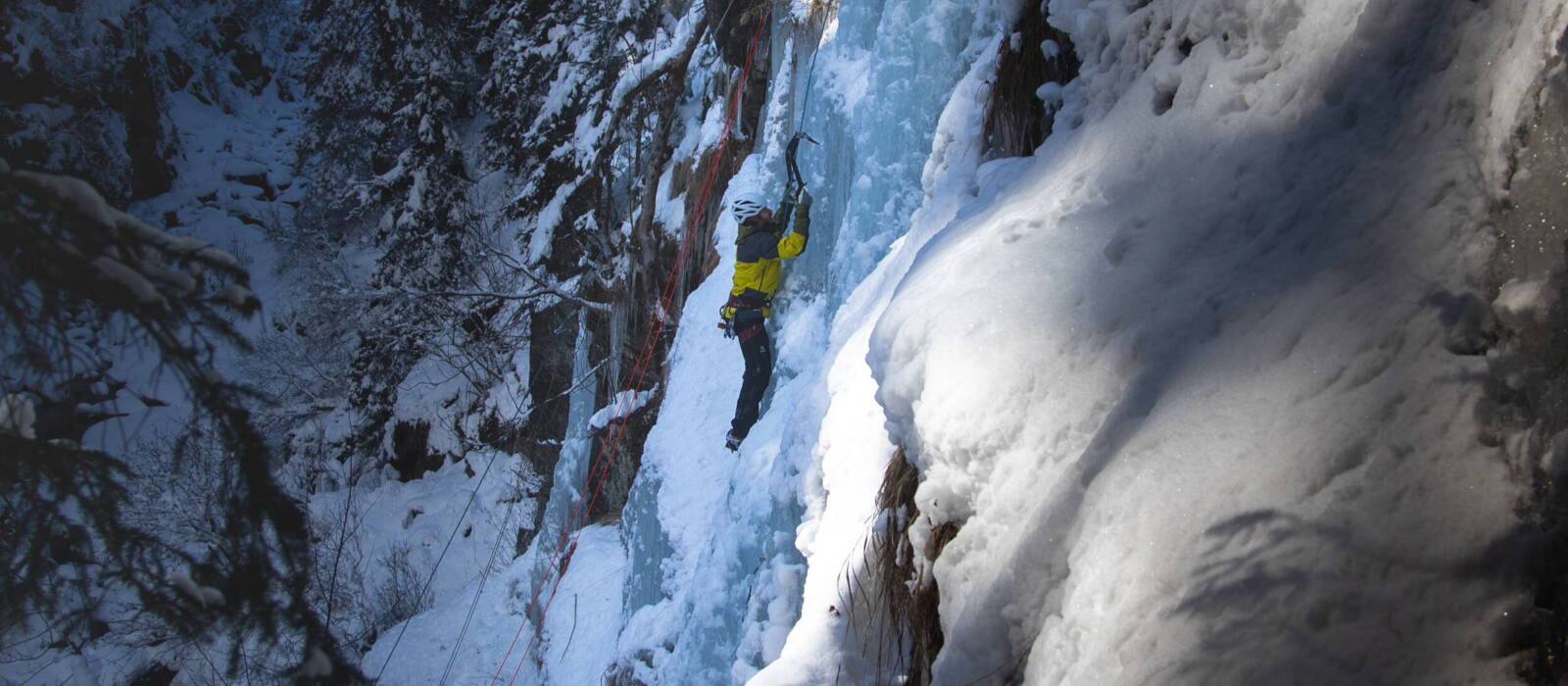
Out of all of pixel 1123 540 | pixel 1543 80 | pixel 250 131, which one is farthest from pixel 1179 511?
pixel 250 131

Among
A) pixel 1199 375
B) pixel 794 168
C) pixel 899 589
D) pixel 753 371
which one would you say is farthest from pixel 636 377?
pixel 1199 375

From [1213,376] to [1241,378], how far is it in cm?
5

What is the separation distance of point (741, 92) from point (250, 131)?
47.9 feet

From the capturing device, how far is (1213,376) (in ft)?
4.79

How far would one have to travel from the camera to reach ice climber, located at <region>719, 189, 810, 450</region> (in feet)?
17.9

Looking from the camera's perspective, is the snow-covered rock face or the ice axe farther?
the ice axe

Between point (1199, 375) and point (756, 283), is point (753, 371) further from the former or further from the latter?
point (1199, 375)

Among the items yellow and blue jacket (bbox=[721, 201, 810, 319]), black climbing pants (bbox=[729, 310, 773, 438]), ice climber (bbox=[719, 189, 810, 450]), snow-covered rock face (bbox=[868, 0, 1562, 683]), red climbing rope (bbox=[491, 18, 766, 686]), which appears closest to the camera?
snow-covered rock face (bbox=[868, 0, 1562, 683])

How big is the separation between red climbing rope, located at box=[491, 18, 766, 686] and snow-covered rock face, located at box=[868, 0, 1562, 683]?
584 cm

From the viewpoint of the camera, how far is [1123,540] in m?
1.42

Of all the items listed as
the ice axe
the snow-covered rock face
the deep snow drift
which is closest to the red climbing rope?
the ice axe

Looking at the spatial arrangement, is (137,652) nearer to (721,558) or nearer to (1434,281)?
(721,558)

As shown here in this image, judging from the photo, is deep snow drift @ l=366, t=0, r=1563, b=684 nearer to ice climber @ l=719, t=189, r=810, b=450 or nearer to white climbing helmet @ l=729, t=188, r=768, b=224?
ice climber @ l=719, t=189, r=810, b=450

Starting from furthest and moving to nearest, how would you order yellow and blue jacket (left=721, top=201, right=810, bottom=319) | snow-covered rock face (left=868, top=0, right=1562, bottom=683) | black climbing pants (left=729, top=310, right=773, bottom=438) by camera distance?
black climbing pants (left=729, top=310, right=773, bottom=438), yellow and blue jacket (left=721, top=201, right=810, bottom=319), snow-covered rock face (left=868, top=0, right=1562, bottom=683)
